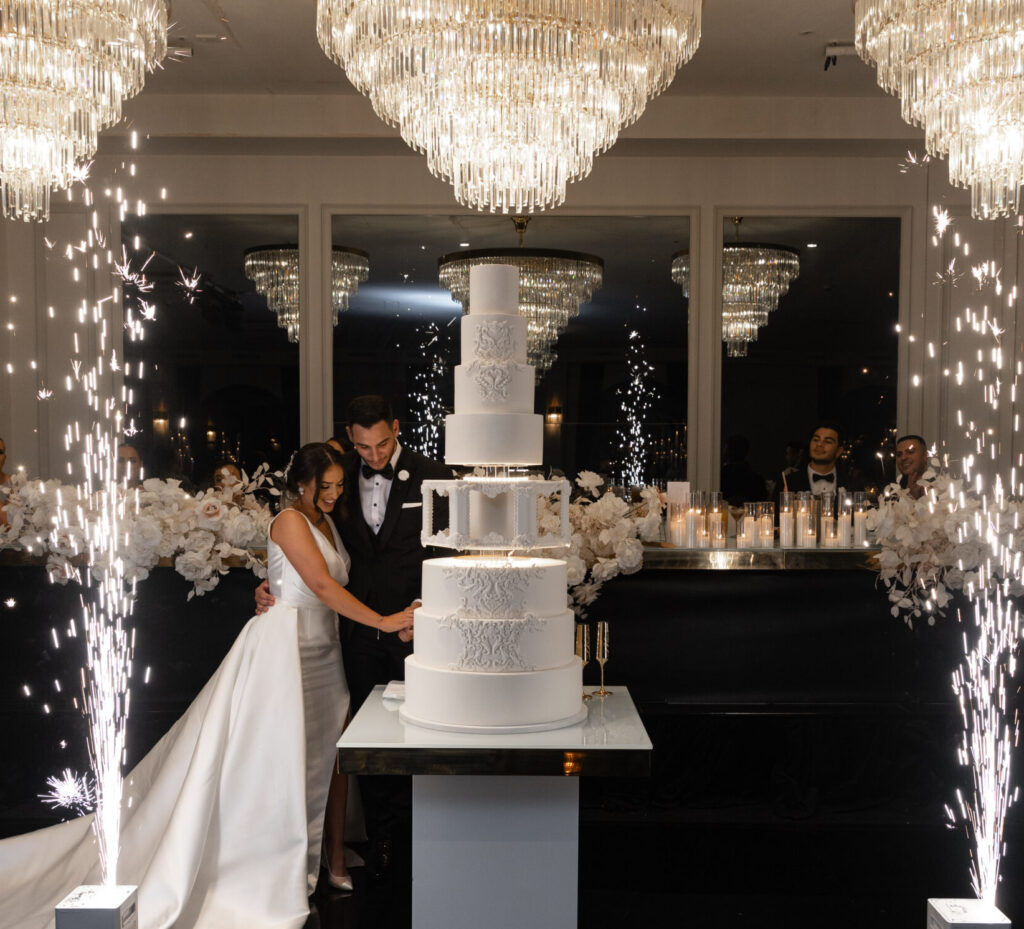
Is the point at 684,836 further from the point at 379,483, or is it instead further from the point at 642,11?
the point at 642,11

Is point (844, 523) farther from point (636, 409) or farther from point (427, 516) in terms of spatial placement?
point (636, 409)

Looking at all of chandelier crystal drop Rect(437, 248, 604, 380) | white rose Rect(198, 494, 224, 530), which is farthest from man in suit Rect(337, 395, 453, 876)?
chandelier crystal drop Rect(437, 248, 604, 380)

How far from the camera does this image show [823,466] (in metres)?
6.34

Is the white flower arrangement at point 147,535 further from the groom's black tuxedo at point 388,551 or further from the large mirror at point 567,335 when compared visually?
the large mirror at point 567,335

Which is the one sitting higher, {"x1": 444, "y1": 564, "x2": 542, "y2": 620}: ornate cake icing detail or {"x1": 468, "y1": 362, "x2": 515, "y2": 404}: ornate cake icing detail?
{"x1": 468, "y1": 362, "x2": 515, "y2": 404}: ornate cake icing detail

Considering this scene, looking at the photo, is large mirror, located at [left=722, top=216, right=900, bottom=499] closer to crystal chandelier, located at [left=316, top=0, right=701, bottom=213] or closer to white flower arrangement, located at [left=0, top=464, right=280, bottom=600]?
white flower arrangement, located at [left=0, top=464, right=280, bottom=600]

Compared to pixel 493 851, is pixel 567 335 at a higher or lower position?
higher

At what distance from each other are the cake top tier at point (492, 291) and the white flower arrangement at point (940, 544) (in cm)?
178

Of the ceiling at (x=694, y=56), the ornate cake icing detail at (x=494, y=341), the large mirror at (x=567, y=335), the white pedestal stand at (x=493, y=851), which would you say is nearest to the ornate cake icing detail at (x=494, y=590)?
the white pedestal stand at (x=493, y=851)

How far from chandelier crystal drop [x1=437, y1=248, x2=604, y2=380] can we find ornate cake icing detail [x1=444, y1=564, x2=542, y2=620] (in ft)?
11.7

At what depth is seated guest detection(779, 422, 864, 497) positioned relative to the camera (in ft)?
20.7

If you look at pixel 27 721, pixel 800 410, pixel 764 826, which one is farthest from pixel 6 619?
pixel 800 410

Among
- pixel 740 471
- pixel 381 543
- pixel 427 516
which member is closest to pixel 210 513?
pixel 381 543

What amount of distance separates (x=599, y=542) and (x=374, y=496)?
844 millimetres
